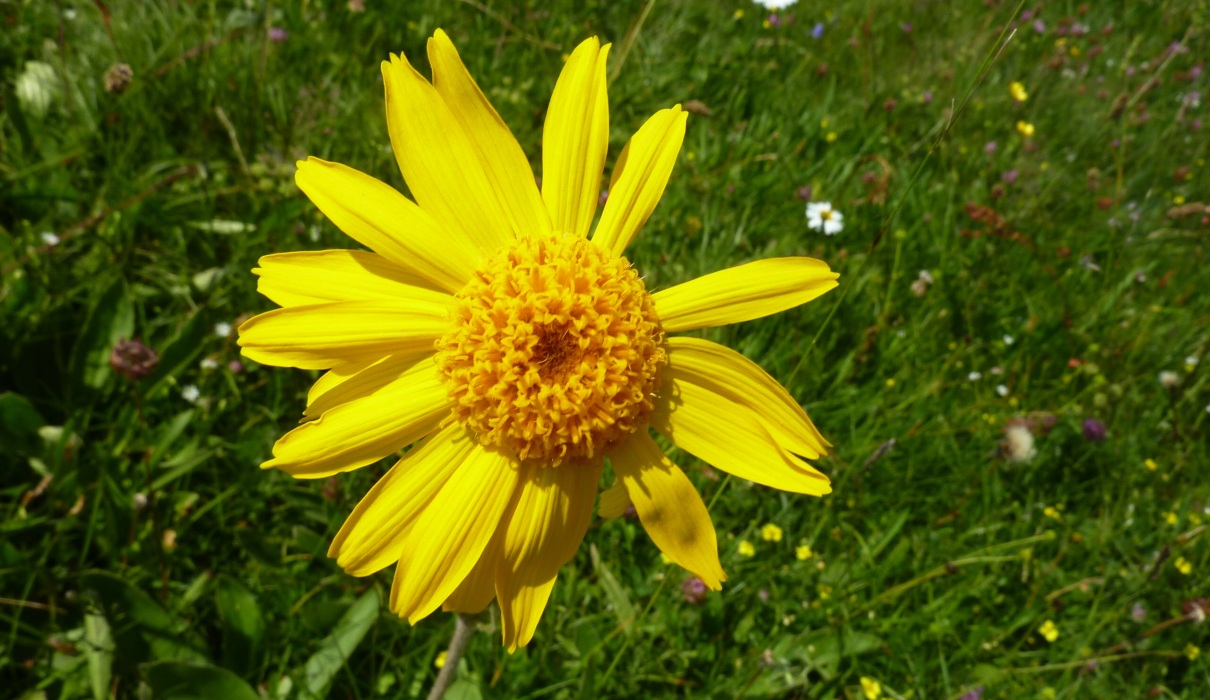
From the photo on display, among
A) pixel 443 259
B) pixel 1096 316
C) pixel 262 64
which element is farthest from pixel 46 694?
pixel 1096 316

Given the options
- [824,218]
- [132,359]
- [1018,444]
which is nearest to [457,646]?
[132,359]

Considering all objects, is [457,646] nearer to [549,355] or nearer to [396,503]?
[396,503]

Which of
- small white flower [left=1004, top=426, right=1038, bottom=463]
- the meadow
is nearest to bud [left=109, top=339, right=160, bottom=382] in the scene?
the meadow

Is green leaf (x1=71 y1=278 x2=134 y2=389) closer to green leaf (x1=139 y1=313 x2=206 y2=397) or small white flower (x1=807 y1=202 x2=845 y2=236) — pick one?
green leaf (x1=139 y1=313 x2=206 y2=397)

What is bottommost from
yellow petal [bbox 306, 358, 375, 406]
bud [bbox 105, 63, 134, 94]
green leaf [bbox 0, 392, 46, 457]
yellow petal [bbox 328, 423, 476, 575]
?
green leaf [bbox 0, 392, 46, 457]

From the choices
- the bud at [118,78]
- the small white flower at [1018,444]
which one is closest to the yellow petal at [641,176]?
the bud at [118,78]

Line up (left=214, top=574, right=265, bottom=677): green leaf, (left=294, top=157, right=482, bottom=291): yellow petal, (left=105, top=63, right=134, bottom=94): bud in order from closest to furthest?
(left=294, top=157, right=482, bottom=291): yellow petal, (left=214, top=574, right=265, bottom=677): green leaf, (left=105, top=63, right=134, bottom=94): bud
